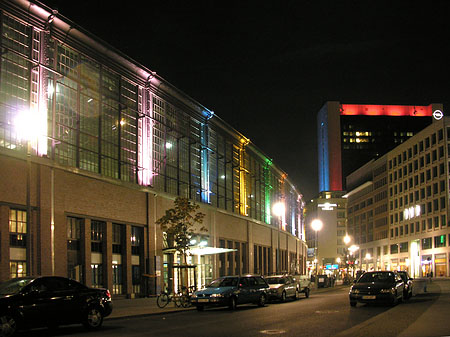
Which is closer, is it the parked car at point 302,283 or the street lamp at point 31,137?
the street lamp at point 31,137

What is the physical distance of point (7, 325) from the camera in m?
16.3

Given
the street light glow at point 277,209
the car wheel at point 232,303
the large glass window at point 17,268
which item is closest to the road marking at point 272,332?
the car wheel at point 232,303

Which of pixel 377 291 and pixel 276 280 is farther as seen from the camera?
pixel 276 280

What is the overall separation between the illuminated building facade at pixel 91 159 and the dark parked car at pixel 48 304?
502 inches

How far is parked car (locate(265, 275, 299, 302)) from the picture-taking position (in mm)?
33531

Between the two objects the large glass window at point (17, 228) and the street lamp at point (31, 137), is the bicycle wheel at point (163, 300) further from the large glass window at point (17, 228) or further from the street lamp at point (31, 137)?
the large glass window at point (17, 228)

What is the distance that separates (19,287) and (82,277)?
18.5m

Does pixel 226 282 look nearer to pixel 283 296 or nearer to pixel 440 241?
pixel 283 296

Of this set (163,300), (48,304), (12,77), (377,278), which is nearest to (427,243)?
(377,278)

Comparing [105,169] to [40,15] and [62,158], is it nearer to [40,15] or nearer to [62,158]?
[62,158]

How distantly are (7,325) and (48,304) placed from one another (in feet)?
4.90

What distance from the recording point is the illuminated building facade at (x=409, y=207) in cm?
9800

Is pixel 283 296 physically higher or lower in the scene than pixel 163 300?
lower

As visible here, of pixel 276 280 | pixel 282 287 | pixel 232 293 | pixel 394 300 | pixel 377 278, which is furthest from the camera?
pixel 276 280
